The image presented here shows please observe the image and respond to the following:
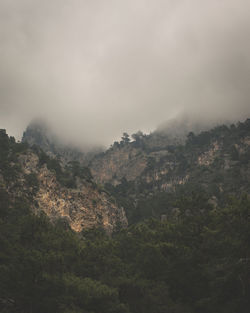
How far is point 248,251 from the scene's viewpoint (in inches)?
791

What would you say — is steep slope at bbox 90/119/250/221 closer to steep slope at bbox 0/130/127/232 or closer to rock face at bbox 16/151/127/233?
rock face at bbox 16/151/127/233

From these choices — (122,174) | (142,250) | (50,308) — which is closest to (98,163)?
(122,174)

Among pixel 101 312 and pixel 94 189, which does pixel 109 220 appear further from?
pixel 101 312

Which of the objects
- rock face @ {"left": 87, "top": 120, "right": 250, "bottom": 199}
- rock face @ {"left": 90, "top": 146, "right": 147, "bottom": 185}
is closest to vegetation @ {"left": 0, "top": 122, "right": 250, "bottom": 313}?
rock face @ {"left": 87, "top": 120, "right": 250, "bottom": 199}

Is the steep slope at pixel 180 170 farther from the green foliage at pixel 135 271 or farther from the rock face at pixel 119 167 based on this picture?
the green foliage at pixel 135 271

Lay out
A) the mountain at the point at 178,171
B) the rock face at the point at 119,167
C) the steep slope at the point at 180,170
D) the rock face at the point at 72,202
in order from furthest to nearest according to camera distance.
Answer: the rock face at the point at 119,167 → the steep slope at the point at 180,170 → the mountain at the point at 178,171 → the rock face at the point at 72,202

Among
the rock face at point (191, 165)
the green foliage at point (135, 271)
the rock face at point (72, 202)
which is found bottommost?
the green foliage at point (135, 271)

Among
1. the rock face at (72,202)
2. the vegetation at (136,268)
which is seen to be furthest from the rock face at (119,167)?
the vegetation at (136,268)

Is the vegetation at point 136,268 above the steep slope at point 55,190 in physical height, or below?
below

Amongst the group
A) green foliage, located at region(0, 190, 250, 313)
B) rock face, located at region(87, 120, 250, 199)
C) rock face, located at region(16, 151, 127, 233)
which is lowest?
green foliage, located at region(0, 190, 250, 313)

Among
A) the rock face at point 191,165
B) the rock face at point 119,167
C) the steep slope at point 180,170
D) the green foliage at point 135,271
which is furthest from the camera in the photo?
the rock face at point 119,167

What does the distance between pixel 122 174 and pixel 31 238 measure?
160997 millimetres

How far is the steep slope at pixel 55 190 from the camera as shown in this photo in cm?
7512

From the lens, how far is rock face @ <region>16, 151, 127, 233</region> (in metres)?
80.5
